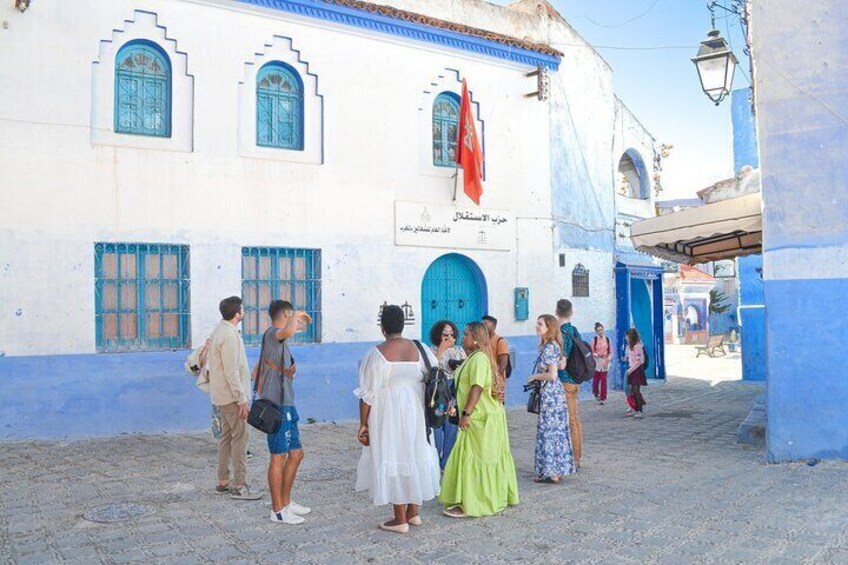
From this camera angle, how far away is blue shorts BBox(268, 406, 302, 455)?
541 cm

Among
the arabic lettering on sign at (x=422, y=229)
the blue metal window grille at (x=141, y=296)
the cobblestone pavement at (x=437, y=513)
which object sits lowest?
the cobblestone pavement at (x=437, y=513)

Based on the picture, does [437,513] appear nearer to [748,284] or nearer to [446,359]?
[446,359]

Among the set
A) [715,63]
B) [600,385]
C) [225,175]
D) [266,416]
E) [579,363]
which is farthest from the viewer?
[600,385]

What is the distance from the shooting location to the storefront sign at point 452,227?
1170 cm

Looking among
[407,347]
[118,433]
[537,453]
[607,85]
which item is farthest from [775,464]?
[607,85]

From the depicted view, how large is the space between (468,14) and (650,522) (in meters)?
9.82

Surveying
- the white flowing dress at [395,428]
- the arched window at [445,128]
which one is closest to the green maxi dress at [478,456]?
the white flowing dress at [395,428]

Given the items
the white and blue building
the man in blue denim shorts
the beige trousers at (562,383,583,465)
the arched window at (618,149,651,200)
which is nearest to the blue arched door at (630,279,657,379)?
the arched window at (618,149,651,200)

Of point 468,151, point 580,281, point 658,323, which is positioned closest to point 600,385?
point 580,281

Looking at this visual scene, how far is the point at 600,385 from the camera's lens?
43.3 feet

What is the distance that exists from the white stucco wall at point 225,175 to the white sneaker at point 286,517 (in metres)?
4.88

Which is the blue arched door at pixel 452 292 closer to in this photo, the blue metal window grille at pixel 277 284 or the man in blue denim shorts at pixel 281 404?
the blue metal window grille at pixel 277 284

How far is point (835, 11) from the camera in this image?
7367mm

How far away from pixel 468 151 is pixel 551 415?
6238 mm
